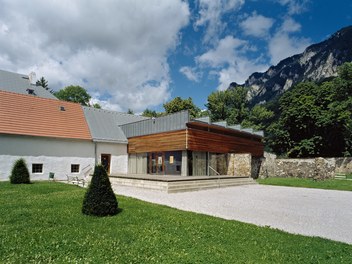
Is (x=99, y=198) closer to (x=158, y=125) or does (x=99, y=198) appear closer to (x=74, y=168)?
(x=158, y=125)

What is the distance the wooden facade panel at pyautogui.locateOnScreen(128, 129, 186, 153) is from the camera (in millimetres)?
19469

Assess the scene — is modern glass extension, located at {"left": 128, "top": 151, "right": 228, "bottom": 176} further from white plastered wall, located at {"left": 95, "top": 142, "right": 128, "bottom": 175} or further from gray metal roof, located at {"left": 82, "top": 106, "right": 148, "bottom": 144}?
gray metal roof, located at {"left": 82, "top": 106, "right": 148, "bottom": 144}

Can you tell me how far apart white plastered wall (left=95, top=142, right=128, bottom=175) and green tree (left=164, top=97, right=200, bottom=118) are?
63.0ft

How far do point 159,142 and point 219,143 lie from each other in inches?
208

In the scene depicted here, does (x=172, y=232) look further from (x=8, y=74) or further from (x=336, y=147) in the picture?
(x=336, y=147)

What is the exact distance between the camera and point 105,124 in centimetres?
2531

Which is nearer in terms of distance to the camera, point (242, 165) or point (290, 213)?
point (290, 213)

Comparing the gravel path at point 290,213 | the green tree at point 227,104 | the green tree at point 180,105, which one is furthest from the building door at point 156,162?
the green tree at point 227,104

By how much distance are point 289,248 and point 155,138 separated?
668 inches

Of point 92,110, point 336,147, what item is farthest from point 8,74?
point 336,147

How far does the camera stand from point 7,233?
19.2 ft

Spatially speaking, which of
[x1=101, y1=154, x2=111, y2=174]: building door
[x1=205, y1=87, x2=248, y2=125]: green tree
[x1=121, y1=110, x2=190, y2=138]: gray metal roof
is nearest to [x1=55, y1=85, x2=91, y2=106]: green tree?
Result: [x1=205, y1=87, x2=248, y2=125]: green tree

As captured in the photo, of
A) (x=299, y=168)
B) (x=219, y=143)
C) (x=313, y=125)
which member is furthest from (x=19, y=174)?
(x=313, y=125)

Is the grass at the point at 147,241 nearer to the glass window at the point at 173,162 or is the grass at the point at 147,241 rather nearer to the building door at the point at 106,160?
the glass window at the point at 173,162
